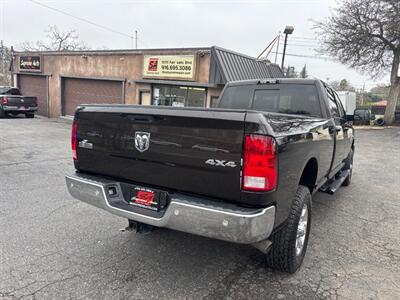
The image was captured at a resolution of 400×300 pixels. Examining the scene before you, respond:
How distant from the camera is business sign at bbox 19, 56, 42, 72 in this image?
69.0 ft

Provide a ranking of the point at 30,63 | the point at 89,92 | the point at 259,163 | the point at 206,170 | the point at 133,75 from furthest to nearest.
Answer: the point at 30,63
the point at 89,92
the point at 133,75
the point at 206,170
the point at 259,163

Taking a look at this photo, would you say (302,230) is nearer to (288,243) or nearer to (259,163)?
(288,243)

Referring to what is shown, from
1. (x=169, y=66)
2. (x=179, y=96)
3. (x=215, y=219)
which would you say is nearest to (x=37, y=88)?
(x=169, y=66)

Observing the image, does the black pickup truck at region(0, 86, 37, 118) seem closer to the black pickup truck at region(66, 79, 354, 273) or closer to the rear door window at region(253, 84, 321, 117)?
the black pickup truck at region(66, 79, 354, 273)

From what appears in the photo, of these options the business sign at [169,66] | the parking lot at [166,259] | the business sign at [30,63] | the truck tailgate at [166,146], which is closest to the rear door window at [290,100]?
the parking lot at [166,259]

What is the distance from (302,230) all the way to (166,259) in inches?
58.2

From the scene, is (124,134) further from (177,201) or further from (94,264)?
(94,264)

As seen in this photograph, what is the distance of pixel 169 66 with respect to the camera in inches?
575

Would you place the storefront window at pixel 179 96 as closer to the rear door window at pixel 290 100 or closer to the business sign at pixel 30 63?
the rear door window at pixel 290 100

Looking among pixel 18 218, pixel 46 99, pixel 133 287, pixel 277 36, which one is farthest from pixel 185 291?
pixel 277 36

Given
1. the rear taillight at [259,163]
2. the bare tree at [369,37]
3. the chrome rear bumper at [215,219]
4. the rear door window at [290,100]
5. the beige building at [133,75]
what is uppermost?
the bare tree at [369,37]

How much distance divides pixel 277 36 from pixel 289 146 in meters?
24.9

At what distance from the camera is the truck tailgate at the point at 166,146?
2275 millimetres

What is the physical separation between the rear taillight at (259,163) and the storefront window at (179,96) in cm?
1195
